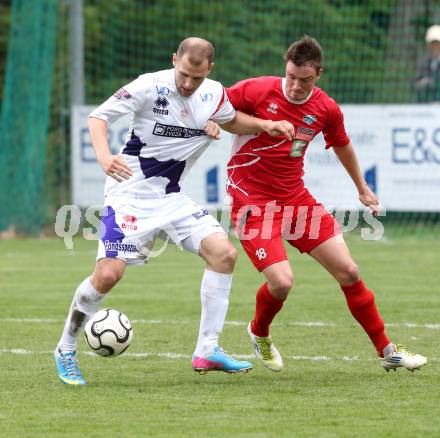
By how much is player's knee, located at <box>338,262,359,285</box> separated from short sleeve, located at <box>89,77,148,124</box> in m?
1.50

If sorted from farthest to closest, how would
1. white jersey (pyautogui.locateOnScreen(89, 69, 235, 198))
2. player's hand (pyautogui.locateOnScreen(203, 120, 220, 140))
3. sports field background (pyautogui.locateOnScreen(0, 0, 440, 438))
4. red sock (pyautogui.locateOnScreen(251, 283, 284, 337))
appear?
red sock (pyautogui.locateOnScreen(251, 283, 284, 337))
player's hand (pyautogui.locateOnScreen(203, 120, 220, 140))
white jersey (pyautogui.locateOnScreen(89, 69, 235, 198))
sports field background (pyautogui.locateOnScreen(0, 0, 440, 438))

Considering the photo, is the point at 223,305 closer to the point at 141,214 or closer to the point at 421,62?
the point at 141,214

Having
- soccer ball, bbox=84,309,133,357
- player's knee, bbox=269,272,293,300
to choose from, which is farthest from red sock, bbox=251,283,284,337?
soccer ball, bbox=84,309,133,357

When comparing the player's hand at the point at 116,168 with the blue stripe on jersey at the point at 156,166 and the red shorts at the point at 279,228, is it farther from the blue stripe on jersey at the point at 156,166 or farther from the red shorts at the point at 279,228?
the red shorts at the point at 279,228

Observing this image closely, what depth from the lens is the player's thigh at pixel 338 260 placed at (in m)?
6.69

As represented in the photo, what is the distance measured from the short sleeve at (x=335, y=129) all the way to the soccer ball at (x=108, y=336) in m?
1.72

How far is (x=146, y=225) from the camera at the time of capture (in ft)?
21.1

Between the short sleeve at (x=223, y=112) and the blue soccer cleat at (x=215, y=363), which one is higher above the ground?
the short sleeve at (x=223, y=112)

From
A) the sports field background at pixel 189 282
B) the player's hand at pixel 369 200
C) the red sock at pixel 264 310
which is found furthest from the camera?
the player's hand at pixel 369 200

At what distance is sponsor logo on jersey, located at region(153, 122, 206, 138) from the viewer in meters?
6.49

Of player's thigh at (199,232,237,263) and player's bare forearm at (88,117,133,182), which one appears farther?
player's thigh at (199,232,237,263)

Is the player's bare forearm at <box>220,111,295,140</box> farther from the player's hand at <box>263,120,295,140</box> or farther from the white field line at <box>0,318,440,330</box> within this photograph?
the white field line at <box>0,318,440,330</box>

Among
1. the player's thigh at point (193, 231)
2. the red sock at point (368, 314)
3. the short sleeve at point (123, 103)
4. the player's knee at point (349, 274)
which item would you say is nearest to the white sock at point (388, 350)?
the red sock at point (368, 314)

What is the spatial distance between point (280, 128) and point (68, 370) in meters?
Answer: 1.77
